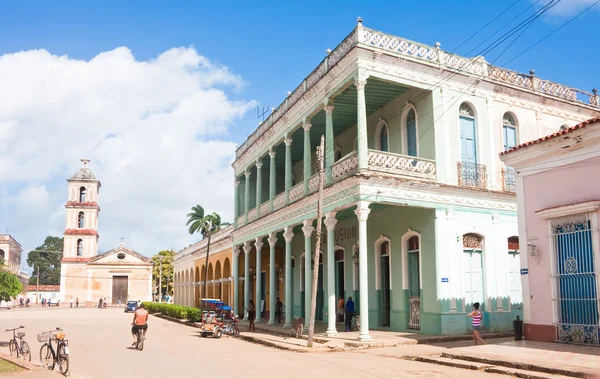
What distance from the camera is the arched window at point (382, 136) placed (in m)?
20.8

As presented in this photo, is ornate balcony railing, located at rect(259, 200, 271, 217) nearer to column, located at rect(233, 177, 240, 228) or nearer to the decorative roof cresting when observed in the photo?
column, located at rect(233, 177, 240, 228)

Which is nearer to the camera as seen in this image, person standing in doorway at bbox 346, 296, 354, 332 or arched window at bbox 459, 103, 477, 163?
arched window at bbox 459, 103, 477, 163

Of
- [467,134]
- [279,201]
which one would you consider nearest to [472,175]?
[467,134]

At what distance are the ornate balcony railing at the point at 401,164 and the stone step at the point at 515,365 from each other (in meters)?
6.24

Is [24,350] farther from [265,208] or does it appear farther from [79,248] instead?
[79,248]

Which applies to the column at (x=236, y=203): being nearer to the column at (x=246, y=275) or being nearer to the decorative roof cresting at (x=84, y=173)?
the column at (x=246, y=275)

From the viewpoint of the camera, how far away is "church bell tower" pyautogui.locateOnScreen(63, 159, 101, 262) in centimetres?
7156

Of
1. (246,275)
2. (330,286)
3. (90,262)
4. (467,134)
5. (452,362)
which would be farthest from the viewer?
(90,262)

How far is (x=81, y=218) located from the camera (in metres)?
72.1

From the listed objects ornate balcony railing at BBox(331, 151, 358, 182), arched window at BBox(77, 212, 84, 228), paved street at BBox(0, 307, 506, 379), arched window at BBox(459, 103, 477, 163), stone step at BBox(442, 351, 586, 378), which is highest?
arched window at BBox(77, 212, 84, 228)

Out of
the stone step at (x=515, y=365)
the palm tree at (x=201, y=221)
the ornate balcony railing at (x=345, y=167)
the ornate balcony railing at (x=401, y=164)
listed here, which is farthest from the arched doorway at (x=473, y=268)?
the palm tree at (x=201, y=221)

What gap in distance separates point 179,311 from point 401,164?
71.9ft

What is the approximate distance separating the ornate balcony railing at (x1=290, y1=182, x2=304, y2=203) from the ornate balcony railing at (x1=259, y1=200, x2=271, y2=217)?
3196mm

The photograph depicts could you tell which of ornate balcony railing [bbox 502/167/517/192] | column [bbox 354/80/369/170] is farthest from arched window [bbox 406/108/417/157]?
ornate balcony railing [bbox 502/167/517/192]
